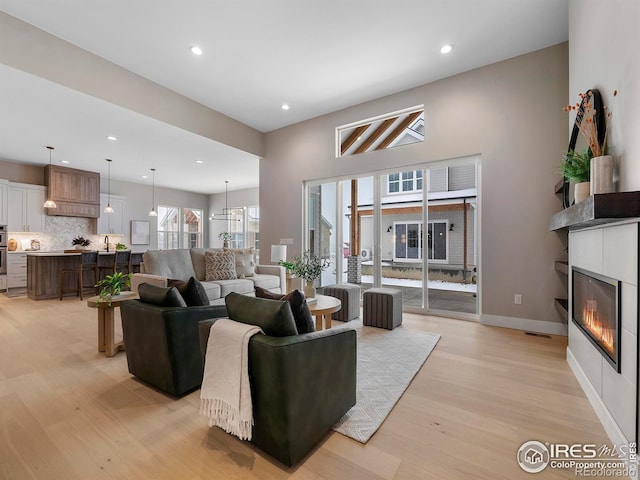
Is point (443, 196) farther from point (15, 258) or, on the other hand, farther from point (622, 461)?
point (15, 258)

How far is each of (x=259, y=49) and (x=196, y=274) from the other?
10.7 feet

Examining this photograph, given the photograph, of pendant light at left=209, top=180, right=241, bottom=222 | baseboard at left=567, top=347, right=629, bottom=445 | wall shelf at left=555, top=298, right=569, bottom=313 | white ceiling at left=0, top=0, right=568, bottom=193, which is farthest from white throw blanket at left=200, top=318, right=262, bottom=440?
pendant light at left=209, top=180, right=241, bottom=222

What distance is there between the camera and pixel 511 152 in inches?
144

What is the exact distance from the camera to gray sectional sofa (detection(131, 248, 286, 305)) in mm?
3750

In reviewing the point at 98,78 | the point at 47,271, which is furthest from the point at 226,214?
the point at 98,78

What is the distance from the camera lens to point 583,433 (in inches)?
65.4

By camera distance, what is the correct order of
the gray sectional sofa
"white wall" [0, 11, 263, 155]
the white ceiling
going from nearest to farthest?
1. the white ceiling
2. "white wall" [0, 11, 263, 155]
3. the gray sectional sofa

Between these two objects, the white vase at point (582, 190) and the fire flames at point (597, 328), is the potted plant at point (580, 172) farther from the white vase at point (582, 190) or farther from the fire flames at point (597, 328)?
the fire flames at point (597, 328)

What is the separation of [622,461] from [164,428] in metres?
2.51

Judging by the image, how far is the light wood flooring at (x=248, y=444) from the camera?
1.40 m

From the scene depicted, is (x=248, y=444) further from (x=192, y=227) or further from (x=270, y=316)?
(x=192, y=227)

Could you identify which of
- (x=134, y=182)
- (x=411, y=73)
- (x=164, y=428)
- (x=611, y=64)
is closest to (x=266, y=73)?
(x=411, y=73)

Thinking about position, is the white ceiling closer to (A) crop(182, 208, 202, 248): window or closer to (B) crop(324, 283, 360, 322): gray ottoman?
(B) crop(324, 283, 360, 322): gray ottoman

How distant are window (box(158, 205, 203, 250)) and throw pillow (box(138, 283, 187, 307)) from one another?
813 cm
